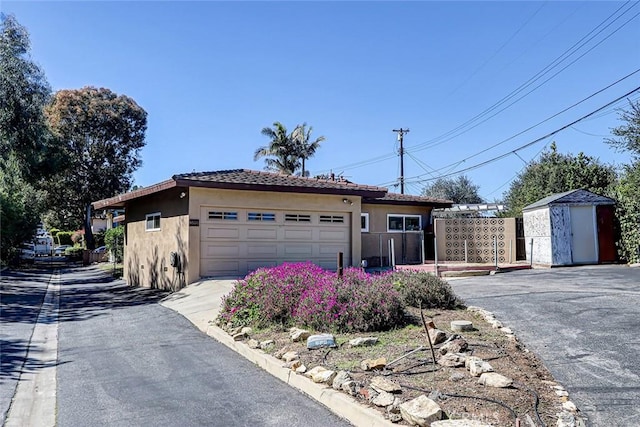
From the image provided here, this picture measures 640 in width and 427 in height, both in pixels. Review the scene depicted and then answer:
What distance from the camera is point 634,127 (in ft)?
65.7

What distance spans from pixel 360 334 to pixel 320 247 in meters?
10.2

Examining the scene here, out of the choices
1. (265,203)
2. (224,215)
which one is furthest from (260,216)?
(224,215)

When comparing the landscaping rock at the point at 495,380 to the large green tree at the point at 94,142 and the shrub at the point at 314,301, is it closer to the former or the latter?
the shrub at the point at 314,301

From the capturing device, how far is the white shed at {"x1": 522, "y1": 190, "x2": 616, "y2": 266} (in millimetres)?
17469

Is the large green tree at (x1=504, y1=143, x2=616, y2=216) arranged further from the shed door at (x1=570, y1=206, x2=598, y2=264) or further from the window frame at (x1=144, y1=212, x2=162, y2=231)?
the window frame at (x1=144, y1=212, x2=162, y2=231)

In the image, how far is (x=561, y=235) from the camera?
17516 millimetres

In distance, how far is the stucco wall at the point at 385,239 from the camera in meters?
20.9

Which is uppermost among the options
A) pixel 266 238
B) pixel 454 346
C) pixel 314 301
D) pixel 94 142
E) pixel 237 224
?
pixel 94 142

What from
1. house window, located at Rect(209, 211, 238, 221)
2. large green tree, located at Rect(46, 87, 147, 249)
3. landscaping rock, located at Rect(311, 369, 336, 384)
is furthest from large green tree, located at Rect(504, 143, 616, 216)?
large green tree, located at Rect(46, 87, 147, 249)

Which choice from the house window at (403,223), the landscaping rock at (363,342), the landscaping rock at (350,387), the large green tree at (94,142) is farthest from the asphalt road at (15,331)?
the large green tree at (94,142)

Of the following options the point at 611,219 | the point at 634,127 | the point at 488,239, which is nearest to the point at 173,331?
the point at 488,239

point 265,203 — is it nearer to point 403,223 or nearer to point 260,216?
point 260,216

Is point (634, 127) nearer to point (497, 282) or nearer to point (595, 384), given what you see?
point (497, 282)

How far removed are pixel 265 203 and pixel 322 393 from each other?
453 inches
